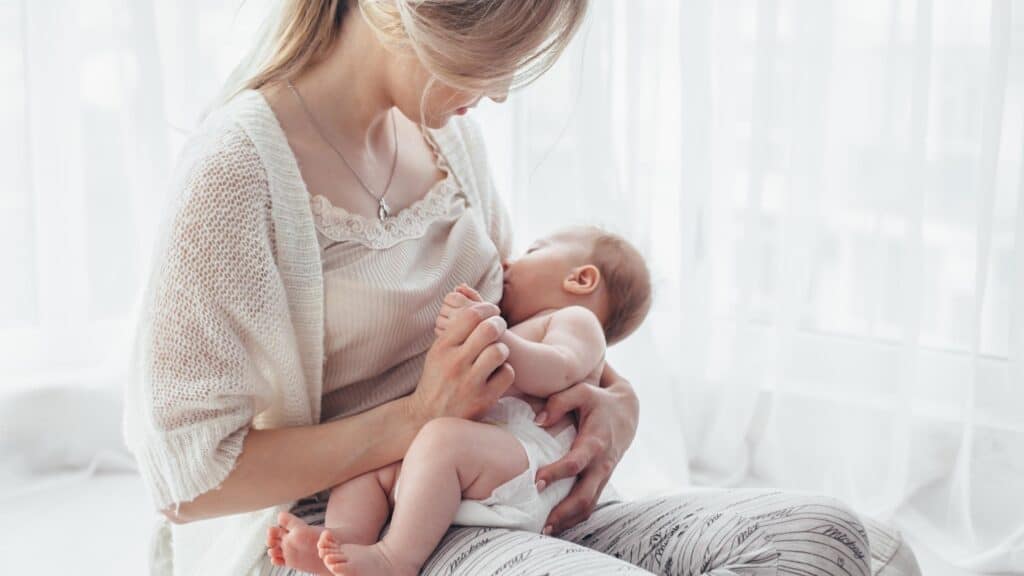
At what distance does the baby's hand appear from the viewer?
4.67ft

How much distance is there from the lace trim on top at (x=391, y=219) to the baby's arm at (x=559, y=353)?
0.19 metres

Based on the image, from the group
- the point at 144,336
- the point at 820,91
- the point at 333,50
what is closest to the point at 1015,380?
the point at 820,91

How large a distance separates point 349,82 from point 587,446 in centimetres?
56

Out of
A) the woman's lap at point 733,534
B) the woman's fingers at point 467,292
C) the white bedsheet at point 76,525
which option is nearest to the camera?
the woman's lap at point 733,534

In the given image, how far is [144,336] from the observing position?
52.1 inches

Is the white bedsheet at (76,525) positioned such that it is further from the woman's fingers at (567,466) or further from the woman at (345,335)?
the woman's fingers at (567,466)

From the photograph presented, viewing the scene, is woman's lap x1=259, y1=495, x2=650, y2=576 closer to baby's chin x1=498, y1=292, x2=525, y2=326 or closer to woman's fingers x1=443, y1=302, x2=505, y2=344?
woman's fingers x1=443, y1=302, x2=505, y2=344

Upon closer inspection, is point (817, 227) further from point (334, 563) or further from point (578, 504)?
point (334, 563)

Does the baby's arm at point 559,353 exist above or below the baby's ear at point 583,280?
below

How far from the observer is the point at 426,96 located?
142 centimetres

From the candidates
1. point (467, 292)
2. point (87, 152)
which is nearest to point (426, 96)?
point (467, 292)

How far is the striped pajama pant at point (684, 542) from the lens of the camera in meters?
1.27

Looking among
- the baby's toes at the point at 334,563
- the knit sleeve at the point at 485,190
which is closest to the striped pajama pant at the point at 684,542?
the baby's toes at the point at 334,563

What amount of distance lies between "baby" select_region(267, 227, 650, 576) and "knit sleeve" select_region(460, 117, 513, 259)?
10 centimetres
